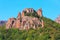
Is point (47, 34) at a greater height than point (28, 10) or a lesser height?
lesser

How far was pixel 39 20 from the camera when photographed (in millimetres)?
133875

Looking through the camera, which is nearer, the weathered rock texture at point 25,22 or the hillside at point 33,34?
the hillside at point 33,34

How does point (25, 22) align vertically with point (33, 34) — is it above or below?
above

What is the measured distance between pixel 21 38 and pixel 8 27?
30203mm

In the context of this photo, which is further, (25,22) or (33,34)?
(25,22)

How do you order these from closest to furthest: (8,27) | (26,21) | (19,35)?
(19,35) < (26,21) < (8,27)

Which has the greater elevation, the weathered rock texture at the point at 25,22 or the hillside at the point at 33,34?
the weathered rock texture at the point at 25,22

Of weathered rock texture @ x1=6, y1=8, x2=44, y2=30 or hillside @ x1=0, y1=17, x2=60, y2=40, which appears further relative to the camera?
weathered rock texture @ x1=6, y1=8, x2=44, y2=30

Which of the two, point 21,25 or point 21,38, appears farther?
point 21,25

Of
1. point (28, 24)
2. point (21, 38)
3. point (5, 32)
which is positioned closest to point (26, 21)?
point (28, 24)

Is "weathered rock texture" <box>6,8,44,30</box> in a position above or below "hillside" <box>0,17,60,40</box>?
above

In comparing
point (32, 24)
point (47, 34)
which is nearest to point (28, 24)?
point (32, 24)

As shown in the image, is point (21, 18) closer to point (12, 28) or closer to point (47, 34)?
point (12, 28)

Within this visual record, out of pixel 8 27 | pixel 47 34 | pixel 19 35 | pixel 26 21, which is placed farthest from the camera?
pixel 8 27
